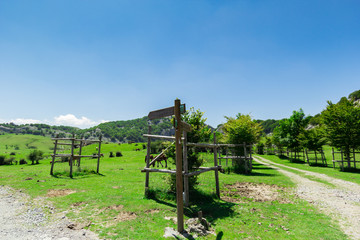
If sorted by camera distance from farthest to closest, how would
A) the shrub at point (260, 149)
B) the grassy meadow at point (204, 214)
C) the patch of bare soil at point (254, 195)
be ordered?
the shrub at point (260, 149) → the patch of bare soil at point (254, 195) → the grassy meadow at point (204, 214)

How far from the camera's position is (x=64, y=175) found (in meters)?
15.6

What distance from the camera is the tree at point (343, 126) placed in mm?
20891

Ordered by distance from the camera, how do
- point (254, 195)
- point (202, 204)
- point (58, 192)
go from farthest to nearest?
point (254, 195) < point (58, 192) < point (202, 204)

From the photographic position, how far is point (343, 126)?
70.2 ft

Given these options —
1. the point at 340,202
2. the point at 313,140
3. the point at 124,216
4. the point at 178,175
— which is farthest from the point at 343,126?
the point at 124,216

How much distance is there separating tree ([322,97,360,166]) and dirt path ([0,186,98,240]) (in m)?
27.2

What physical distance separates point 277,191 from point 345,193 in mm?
3651

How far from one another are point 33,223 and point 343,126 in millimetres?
28828

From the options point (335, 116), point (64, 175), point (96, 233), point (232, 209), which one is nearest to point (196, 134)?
point (232, 209)

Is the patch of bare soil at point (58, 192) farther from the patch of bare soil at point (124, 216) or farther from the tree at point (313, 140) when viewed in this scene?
the tree at point (313, 140)

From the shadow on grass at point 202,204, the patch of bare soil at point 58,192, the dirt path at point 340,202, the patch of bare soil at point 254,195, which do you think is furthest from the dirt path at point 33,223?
the dirt path at point 340,202

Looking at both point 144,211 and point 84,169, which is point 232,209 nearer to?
point 144,211

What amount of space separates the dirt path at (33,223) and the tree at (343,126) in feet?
89.4

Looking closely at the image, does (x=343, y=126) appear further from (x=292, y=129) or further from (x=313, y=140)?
(x=292, y=129)
